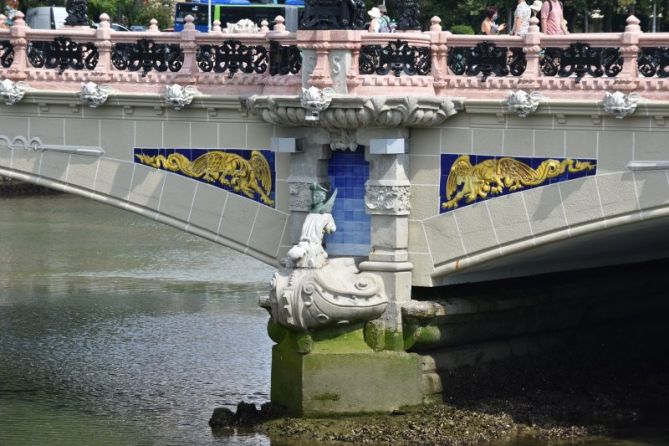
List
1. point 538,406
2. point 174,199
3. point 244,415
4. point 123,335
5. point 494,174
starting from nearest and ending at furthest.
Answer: point 494,174
point 244,415
point 538,406
point 174,199
point 123,335

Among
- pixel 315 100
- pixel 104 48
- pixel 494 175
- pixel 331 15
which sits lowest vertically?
pixel 494 175

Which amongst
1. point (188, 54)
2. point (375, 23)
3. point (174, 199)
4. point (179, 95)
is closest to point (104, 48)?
point (188, 54)

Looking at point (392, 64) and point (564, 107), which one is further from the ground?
point (392, 64)

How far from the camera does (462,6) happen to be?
4119 centimetres

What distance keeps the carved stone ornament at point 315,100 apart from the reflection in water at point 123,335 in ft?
12.1

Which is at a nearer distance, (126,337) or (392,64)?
(392,64)

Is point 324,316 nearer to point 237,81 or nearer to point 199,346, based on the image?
point 237,81

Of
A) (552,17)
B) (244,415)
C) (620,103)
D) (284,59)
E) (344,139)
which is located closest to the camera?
(620,103)

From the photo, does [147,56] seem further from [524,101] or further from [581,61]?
[581,61]

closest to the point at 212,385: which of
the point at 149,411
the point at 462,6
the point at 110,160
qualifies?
the point at 149,411

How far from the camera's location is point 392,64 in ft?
69.2

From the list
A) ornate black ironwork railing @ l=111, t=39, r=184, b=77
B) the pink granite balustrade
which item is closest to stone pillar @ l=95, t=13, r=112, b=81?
the pink granite balustrade

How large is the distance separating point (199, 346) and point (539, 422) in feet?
22.6

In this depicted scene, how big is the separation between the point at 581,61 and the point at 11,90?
6944 mm
